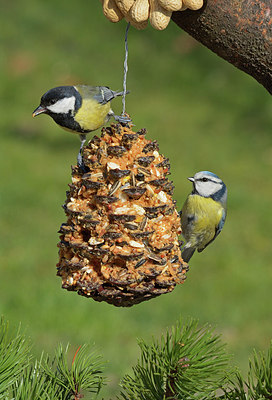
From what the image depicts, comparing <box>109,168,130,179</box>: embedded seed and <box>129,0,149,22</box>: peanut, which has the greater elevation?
<box>129,0,149,22</box>: peanut

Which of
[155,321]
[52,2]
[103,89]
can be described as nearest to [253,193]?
[155,321]

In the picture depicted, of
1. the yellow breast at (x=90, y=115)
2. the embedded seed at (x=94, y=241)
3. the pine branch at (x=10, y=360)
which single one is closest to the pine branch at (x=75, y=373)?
the pine branch at (x=10, y=360)

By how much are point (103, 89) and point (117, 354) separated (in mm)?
2430

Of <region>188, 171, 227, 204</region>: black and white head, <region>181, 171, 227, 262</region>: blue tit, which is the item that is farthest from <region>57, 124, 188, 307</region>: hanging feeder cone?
<region>181, 171, 227, 262</region>: blue tit

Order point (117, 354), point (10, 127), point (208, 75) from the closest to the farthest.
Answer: point (117, 354) → point (10, 127) → point (208, 75)

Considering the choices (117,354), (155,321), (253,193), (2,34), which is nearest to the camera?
(117,354)

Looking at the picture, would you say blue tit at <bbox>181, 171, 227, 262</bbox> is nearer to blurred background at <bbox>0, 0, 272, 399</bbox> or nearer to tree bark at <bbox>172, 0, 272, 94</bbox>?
blurred background at <bbox>0, 0, 272, 399</bbox>

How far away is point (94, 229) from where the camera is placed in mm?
2018

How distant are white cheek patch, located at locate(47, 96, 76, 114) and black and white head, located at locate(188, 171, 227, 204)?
2.71 ft

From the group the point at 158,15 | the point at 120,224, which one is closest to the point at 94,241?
the point at 120,224

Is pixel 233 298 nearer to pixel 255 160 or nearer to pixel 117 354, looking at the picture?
pixel 117 354

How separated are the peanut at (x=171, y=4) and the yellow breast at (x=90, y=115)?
1.50ft

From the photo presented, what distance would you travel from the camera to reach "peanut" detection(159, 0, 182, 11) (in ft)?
6.08

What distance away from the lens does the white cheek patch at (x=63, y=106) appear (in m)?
2.13
